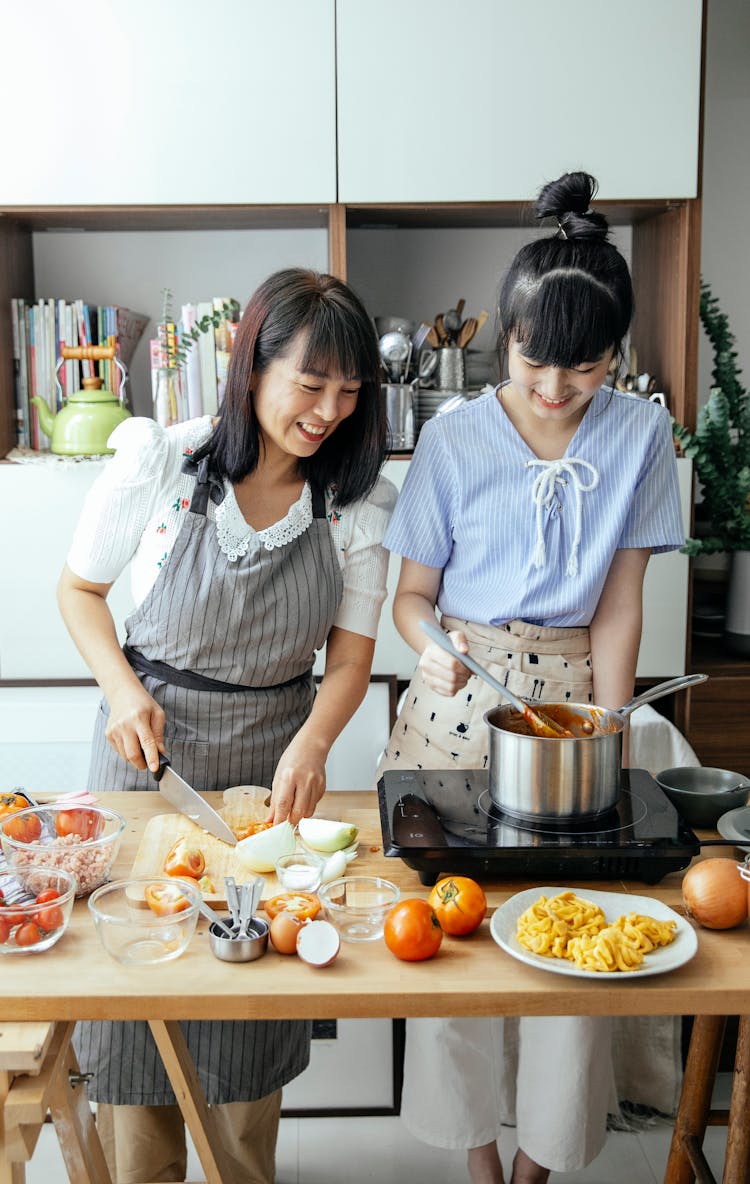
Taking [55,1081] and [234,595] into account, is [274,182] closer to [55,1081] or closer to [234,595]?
[234,595]

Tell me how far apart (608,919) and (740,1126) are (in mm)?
559

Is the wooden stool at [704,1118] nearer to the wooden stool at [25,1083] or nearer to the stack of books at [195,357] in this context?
the wooden stool at [25,1083]

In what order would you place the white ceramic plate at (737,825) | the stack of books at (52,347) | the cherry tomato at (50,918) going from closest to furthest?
the cherry tomato at (50,918) < the white ceramic plate at (737,825) < the stack of books at (52,347)

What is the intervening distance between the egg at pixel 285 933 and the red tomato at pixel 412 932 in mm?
99

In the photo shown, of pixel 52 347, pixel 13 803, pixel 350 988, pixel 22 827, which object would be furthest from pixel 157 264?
pixel 350 988

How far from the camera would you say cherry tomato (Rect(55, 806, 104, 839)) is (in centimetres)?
139

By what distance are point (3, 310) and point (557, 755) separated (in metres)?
2.01

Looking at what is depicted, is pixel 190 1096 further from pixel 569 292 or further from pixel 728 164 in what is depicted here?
pixel 728 164

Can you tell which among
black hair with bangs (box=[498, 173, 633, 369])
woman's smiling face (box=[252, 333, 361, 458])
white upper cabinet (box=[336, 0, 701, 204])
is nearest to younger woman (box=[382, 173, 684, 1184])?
black hair with bangs (box=[498, 173, 633, 369])

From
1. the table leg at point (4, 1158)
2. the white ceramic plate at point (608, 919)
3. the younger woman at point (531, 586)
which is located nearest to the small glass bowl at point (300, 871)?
the white ceramic plate at point (608, 919)

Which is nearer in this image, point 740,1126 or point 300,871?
point 300,871

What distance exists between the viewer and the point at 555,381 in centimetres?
161

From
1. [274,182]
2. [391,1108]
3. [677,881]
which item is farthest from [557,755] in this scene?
[274,182]

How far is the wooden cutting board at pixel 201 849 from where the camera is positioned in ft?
4.43
